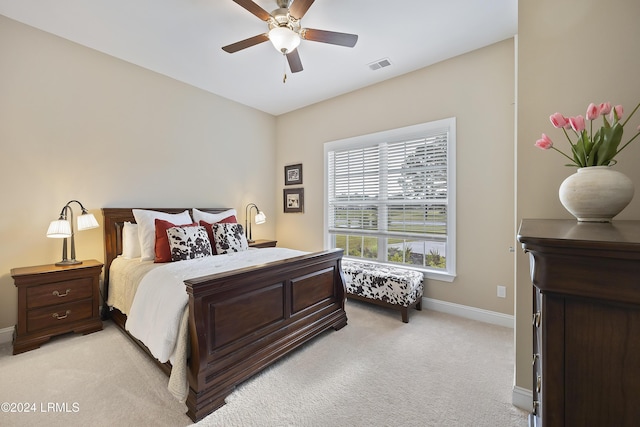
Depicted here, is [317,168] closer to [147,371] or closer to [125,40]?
[125,40]

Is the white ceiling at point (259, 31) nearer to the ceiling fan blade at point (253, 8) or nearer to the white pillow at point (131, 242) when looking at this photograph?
the ceiling fan blade at point (253, 8)

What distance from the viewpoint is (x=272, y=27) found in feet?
7.48

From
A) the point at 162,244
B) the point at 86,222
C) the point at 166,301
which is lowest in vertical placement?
the point at 166,301

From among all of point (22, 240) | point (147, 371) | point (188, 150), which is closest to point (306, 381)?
point (147, 371)

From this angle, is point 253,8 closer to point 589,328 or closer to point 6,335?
point 589,328

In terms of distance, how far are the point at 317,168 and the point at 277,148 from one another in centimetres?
107

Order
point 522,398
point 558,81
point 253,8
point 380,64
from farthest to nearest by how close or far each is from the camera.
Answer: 1. point 380,64
2. point 253,8
3. point 522,398
4. point 558,81

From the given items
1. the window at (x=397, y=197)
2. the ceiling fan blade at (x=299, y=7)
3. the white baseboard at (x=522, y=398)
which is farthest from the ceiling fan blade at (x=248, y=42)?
the white baseboard at (x=522, y=398)

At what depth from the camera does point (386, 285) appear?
3129 millimetres

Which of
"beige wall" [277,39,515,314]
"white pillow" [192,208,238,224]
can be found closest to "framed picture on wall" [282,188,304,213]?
"white pillow" [192,208,238,224]

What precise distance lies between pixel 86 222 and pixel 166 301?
161 cm

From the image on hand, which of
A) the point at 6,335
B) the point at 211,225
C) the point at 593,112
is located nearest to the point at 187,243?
the point at 211,225

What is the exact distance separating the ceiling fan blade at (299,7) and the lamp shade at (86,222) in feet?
8.92

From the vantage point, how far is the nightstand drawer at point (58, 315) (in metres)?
2.42
